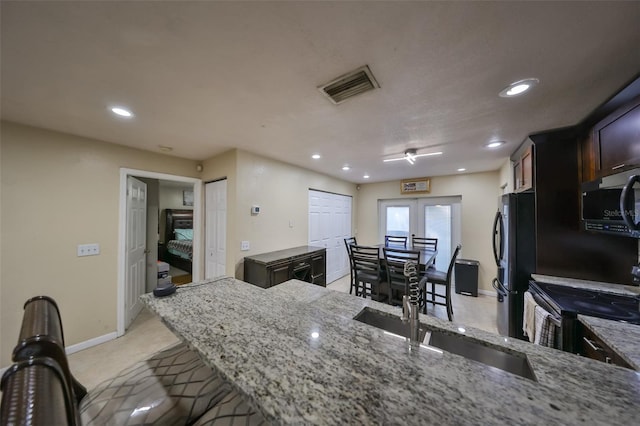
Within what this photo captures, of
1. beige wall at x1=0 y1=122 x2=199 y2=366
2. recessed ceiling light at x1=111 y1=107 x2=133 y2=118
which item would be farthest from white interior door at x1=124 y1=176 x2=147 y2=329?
recessed ceiling light at x1=111 y1=107 x2=133 y2=118

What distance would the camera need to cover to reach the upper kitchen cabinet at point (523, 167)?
2.31m

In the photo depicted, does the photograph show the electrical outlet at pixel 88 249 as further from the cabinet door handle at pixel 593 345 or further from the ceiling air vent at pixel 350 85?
the cabinet door handle at pixel 593 345

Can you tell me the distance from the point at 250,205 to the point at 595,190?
3487 mm

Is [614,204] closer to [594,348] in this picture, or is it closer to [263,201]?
[594,348]

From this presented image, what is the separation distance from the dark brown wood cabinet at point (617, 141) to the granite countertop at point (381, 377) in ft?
5.10

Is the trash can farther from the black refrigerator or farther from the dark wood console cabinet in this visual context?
the dark wood console cabinet

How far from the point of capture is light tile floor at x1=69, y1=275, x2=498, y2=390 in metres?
2.08

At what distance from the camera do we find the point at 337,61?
1.26 metres

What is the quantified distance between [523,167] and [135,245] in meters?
5.21

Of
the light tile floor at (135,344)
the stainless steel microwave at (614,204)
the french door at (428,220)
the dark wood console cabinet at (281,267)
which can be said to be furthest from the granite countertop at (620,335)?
the french door at (428,220)

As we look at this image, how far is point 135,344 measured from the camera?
250cm

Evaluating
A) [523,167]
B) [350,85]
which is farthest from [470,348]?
[523,167]

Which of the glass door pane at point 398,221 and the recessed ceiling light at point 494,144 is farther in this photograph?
the glass door pane at point 398,221

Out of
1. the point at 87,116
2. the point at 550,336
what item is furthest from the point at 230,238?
the point at 550,336
